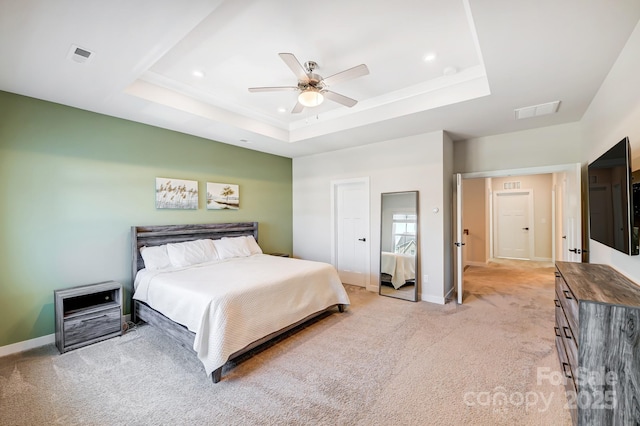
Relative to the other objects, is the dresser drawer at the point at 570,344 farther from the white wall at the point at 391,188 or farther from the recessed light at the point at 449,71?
the recessed light at the point at 449,71

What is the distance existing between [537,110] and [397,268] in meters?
2.80

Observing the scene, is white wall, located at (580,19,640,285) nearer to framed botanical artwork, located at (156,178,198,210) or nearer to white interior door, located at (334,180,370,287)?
white interior door, located at (334,180,370,287)

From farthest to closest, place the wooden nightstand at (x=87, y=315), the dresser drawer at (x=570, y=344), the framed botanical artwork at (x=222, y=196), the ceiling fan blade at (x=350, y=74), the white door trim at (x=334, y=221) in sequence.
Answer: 1. the white door trim at (x=334, y=221)
2. the framed botanical artwork at (x=222, y=196)
3. the wooden nightstand at (x=87, y=315)
4. the ceiling fan blade at (x=350, y=74)
5. the dresser drawer at (x=570, y=344)

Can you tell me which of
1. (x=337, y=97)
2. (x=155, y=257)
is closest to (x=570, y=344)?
(x=337, y=97)

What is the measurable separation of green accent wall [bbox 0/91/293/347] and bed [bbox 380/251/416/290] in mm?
3213

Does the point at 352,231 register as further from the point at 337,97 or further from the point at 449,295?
the point at 337,97

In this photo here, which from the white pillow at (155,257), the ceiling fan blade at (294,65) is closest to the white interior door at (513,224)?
the ceiling fan blade at (294,65)

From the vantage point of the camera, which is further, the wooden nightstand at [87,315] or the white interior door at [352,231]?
the white interior door at [352,231]

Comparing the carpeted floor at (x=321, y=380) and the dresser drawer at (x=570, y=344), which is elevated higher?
the dresser drawer at (x=570, y=344)

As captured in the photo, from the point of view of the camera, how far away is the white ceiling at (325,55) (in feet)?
5.92

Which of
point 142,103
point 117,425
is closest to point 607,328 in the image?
point 117,425

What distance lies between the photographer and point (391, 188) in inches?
182

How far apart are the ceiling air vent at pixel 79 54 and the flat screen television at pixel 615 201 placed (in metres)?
3.85

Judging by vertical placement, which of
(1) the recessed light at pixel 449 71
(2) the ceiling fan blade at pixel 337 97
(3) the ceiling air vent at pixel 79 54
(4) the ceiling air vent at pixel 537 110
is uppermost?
(1) the recessed light at pixel 449 71
